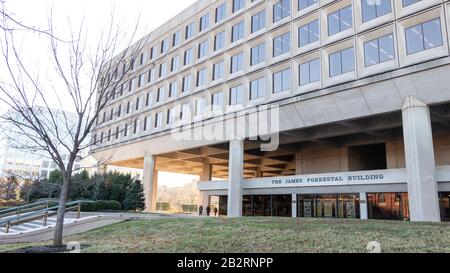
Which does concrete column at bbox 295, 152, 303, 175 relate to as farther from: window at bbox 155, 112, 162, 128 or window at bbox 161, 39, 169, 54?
window at bbox 161, 39, 169, 54

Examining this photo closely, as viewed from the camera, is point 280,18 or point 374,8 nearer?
point 374,8

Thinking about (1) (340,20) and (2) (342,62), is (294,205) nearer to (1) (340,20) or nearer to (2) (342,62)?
(2) (342,62)

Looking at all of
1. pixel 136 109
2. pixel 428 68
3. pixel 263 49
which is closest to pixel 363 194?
pixel 428 68

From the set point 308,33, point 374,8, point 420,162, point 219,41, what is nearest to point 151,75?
point 219,41

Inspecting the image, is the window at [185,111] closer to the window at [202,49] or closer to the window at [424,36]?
the window at [202,49]

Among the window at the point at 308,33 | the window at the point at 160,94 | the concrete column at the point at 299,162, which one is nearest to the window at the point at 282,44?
the window at the point at 308,33

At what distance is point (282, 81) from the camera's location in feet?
100

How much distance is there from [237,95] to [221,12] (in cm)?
1001

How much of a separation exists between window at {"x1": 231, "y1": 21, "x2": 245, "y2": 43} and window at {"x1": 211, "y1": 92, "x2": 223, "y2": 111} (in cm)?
548

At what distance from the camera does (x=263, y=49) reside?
32.8m

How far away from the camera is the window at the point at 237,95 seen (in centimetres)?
A: 3364

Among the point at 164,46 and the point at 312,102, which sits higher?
the point at 164,46
